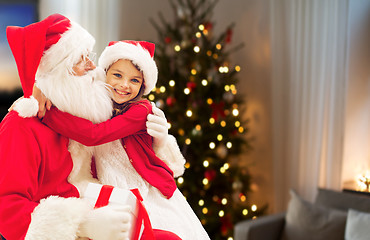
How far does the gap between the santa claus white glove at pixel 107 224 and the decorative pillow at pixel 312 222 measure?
1798 millimetres

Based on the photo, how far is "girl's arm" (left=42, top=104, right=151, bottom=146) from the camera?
0.92 meters

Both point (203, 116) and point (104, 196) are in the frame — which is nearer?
point (104, 196)

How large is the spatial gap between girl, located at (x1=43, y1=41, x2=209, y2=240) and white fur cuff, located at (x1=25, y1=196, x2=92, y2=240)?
14cm

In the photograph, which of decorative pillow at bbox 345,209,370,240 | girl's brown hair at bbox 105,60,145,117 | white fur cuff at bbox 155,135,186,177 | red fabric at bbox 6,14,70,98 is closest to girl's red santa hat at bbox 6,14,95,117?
red fabric at bbox 6,14,70,98

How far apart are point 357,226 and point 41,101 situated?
187 centimetres

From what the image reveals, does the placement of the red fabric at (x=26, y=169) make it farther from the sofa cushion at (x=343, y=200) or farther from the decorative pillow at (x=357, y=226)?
the sofa cushion at (x=343, y=200)

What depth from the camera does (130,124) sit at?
98 cm

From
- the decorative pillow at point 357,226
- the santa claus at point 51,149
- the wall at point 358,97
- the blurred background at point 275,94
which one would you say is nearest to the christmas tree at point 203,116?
the blurred background at point 275,94

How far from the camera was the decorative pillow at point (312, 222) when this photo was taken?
2.28 meters

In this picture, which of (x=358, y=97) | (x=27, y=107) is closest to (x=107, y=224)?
(x=27, y=107)

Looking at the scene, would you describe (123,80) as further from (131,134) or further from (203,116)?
(203,116)

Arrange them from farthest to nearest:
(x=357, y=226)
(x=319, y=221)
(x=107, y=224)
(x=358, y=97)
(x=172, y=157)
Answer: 1. (x=358, y=97)
2. (x=319, y=221)
3. (x=357, y=226)
4. (x=172, y=157)
5. (x=107, y=224)

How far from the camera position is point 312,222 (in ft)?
7.72

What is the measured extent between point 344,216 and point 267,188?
3.73ft
